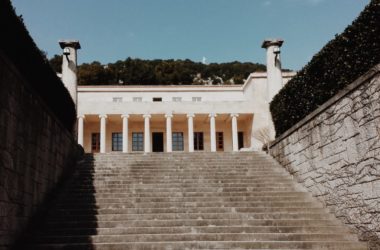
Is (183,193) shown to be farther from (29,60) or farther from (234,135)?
(234,135)

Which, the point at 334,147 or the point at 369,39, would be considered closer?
the point at 369,39

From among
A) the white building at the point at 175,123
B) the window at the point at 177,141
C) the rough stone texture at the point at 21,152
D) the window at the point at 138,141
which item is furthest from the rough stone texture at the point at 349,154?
the window at the point at 138,141

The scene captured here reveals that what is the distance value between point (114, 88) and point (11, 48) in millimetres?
29736

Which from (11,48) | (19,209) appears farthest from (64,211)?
(11,48)

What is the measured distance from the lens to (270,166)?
12.7 meters

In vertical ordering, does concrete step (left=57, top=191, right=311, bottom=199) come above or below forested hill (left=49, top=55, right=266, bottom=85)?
below

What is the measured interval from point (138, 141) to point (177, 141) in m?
2.84

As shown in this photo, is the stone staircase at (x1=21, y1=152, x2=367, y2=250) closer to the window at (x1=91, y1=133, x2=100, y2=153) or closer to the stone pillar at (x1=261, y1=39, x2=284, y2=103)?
the stone pillar at (x1=261, y1=39, x2=284, y2=103)

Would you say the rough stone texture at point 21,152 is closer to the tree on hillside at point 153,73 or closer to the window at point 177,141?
the window at point 177,141

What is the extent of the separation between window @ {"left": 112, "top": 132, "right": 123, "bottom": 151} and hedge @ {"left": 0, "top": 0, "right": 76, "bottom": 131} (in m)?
18.9

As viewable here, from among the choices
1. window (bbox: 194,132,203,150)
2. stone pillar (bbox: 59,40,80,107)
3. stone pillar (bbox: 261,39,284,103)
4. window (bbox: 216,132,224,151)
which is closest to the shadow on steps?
stone pillar (bbox: 59,40,80,107)

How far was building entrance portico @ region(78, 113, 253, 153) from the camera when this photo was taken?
28625 millimetres

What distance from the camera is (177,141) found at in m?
31.1

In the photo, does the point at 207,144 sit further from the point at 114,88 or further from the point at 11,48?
the point at 11,48
